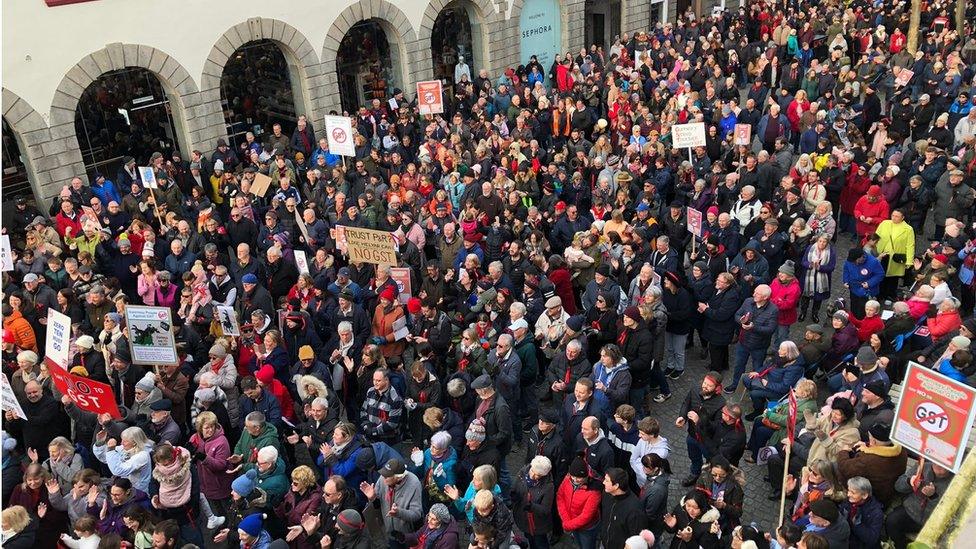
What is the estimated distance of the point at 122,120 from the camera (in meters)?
20.3

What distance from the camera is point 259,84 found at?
73.6 ft

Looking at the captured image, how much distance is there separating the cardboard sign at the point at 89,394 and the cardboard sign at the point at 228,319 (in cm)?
190

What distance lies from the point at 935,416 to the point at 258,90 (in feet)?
64.5

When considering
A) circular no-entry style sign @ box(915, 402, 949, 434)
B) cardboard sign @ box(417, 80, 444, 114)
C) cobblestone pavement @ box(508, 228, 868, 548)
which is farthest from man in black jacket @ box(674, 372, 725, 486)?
cardboard sign @ box(417, 80, 444, 114)

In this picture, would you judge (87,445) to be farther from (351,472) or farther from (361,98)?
(361,98)

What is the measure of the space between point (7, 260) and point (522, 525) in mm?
9193

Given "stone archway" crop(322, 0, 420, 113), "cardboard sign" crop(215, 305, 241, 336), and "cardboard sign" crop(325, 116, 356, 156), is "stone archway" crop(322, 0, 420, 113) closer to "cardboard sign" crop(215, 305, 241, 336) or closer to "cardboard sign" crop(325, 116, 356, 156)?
"cardboard sign" crop(325, 116, 356, 156)

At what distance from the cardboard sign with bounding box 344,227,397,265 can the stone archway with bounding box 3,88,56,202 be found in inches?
386

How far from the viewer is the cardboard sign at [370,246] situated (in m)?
11.4

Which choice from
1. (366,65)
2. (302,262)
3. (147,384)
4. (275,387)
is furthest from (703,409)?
(366,65)

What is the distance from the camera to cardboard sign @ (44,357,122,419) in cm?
831

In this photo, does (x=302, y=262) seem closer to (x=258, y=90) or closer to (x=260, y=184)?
(x=260, y=184)

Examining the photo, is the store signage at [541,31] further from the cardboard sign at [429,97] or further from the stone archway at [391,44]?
the cardboard sign at [429,97]

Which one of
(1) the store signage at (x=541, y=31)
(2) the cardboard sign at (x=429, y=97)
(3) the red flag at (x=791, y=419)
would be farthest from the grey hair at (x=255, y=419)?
(1) the store signage at (x=541, y=31)
